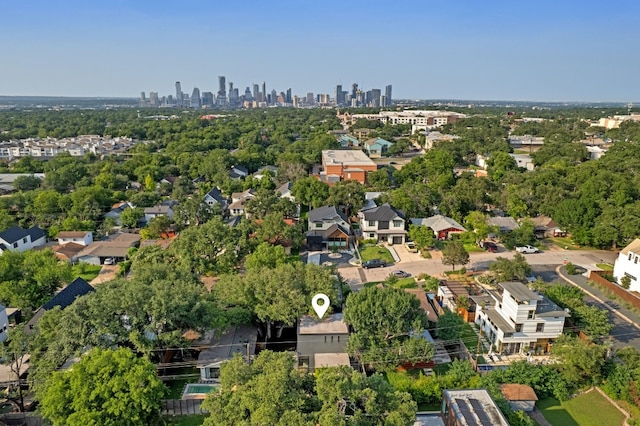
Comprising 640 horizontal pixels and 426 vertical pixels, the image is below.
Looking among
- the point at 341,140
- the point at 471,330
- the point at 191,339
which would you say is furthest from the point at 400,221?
the point at 341,140

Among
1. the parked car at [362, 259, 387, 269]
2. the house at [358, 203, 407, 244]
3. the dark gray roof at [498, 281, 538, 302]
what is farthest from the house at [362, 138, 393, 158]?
the dark gray roof at [498, 281, 538, 302]

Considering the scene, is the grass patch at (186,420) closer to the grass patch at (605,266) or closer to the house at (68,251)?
the house at (68,251)

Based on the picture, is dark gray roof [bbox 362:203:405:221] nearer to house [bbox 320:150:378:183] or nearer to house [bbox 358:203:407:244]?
house [bbox 358:203:407:244]

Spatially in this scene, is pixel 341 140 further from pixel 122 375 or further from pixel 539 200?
pixel 122 375

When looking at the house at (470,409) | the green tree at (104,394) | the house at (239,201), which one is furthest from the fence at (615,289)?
the house at (239,201)

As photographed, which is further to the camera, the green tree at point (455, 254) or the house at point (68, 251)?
the house at point (68, 251)

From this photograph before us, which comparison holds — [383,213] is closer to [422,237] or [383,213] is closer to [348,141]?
[422,237]
